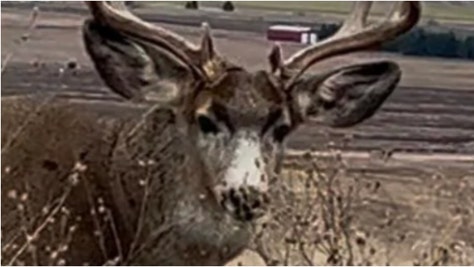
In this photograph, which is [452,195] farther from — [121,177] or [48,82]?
[48,82]

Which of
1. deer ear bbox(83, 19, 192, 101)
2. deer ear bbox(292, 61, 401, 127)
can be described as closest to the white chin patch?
deer ear bbox(83, 19, 192, 101)

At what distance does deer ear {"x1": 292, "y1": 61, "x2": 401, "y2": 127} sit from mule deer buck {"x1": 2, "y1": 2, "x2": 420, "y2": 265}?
0.03 meters

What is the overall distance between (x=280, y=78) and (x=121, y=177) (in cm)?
84

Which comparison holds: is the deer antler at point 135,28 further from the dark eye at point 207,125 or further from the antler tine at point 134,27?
the dark eye at point 207,125

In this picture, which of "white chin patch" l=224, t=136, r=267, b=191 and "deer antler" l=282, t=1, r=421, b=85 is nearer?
"white chin patch" l=224, t=136, r=267, b=191

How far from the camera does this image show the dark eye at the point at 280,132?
392 inches

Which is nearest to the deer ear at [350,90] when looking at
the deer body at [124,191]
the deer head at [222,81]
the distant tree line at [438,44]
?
the deer head at [222,81]

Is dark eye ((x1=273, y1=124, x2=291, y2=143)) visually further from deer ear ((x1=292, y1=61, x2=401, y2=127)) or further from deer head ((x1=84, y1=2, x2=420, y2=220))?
deer ear ((x1=292, y1=61, x2=401, y2=127))

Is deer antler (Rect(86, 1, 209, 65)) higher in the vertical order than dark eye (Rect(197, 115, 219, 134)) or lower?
higher

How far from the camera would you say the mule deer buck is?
9.80 meters

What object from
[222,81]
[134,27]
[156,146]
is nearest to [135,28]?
[134,27]

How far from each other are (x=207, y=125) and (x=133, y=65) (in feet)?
→ 1.43

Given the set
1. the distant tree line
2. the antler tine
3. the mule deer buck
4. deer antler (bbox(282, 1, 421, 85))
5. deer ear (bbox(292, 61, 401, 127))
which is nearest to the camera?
the mule deer buck

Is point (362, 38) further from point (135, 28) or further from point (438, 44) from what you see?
point (438, 44)
